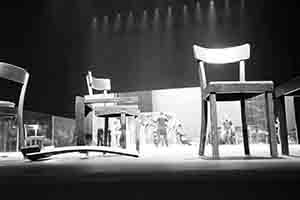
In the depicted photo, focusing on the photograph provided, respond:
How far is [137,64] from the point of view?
6062 mm

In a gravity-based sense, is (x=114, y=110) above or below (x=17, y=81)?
below

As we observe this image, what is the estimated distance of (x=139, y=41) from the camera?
241 inches

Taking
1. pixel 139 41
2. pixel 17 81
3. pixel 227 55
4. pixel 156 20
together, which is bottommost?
pixel 17 81

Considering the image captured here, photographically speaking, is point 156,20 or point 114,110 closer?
point 114,110

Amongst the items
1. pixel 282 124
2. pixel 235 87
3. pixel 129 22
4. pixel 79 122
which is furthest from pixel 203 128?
pixel 129 22

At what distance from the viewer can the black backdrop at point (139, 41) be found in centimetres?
531

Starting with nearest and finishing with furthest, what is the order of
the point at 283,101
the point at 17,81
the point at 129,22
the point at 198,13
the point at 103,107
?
the point at 283,101, the point at 17,81, the point at 103,107, the point at 198,13, the point at 129,22

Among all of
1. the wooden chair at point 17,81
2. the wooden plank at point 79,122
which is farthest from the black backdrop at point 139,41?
the wooden plank at point 79,122

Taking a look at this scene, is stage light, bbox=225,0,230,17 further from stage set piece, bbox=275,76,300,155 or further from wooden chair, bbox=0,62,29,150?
wooden chair, bbox=0,62,29,150

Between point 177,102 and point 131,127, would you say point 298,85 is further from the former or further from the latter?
point 177,102

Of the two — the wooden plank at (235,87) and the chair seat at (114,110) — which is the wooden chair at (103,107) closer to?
the chair seat at (114,110)

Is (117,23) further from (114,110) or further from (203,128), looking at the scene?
(203,128)

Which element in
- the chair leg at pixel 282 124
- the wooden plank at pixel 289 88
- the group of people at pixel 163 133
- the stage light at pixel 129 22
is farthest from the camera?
the stage light at pixel 129 22

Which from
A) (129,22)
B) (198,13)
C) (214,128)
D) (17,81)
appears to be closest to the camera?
(214,128)
